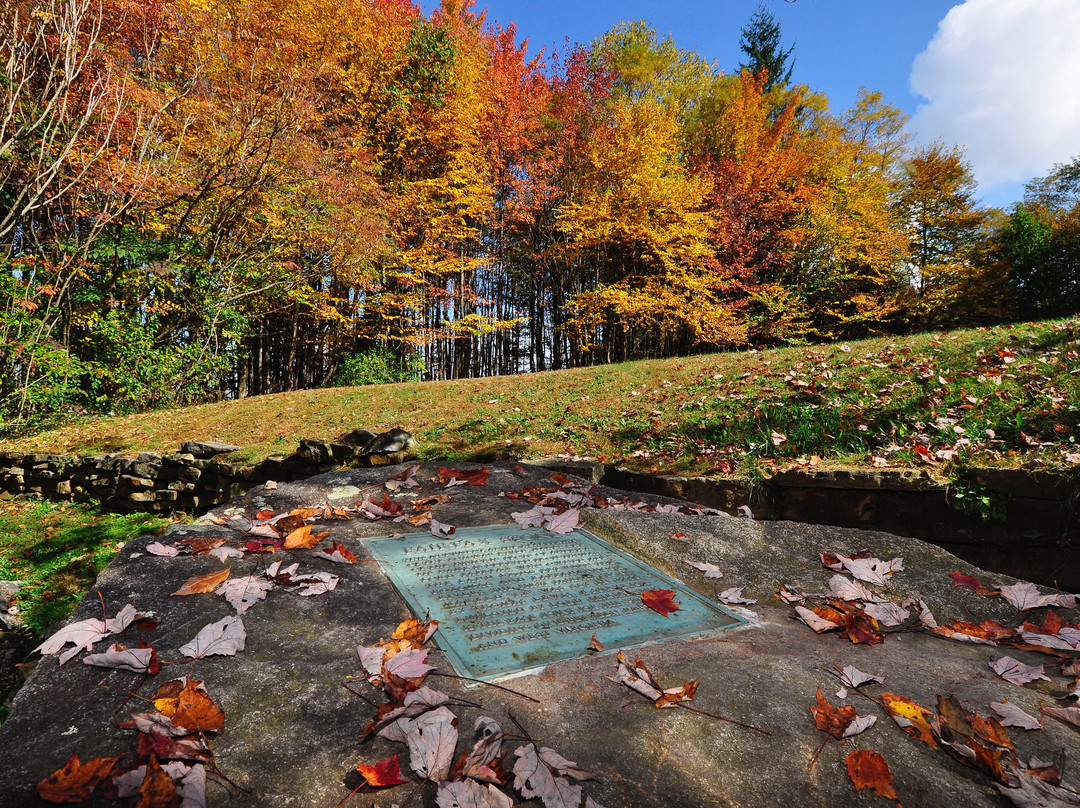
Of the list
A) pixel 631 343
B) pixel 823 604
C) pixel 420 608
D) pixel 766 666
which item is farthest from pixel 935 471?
pixel 631 343

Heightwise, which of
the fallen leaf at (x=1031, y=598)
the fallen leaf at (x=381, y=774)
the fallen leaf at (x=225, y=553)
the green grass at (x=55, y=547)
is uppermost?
the fallen leaf at (x=225, y=553)

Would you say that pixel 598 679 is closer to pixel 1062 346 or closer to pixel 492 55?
pixel 1062 346

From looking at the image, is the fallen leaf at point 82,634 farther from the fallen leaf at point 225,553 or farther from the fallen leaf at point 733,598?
the fallen leaf at point 733,598

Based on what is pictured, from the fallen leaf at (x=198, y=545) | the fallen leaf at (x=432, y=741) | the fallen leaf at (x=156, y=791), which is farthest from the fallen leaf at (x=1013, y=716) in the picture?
the fallen leaf at (x=198, y=545)

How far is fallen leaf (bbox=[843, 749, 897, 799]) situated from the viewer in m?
1.19

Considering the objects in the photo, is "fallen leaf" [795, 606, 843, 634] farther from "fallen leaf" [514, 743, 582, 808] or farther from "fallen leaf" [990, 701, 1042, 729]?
"fallen leaf" [514, 743, 582, 808]

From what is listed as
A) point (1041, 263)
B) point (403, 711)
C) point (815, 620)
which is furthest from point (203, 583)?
point (1041, 263)

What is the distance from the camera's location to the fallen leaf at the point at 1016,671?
165 cm

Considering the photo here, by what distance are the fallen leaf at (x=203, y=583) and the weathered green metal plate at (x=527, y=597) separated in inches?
24.4

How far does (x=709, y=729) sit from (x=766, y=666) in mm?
416

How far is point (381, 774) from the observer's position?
1.15m

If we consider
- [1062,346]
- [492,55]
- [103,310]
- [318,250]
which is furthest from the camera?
[492,55]

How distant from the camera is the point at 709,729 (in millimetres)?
1354

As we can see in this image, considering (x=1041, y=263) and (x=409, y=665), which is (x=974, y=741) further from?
(x=1041, y=263)
